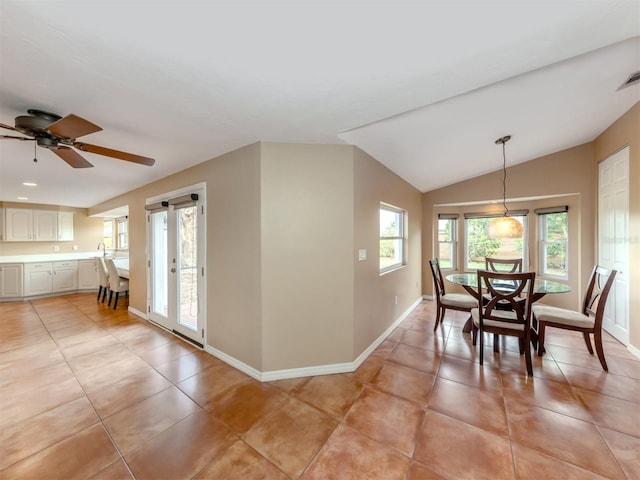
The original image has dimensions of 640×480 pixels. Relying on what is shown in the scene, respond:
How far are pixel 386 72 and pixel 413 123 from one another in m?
0.91

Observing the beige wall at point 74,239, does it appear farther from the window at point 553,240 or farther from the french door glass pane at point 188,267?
the window at point 553,240

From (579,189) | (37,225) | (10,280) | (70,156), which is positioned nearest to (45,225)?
(37,225)

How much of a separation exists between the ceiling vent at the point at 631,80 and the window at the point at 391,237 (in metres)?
2.31

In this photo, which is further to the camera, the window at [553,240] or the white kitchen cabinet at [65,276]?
the white kitchen cabinet at [65,276]

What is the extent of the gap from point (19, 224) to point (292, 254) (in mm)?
7191

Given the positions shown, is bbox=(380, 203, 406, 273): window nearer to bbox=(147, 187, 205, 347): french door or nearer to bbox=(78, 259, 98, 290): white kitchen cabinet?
bbox=(147, 187, 205, 347): french door

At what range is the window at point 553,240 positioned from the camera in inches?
165

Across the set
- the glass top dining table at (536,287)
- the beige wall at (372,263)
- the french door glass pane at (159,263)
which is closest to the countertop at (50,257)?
the french door glass pane at (159,263)

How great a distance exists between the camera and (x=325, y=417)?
1.87m

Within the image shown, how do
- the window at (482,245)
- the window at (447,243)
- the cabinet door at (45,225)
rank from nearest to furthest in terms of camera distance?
1. the window at (482,245)
2. the window at (447,243)
3. the cabinet door at (45,225)

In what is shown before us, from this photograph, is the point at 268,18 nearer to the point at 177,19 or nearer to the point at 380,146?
the point at 177,19

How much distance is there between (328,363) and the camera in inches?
98.3

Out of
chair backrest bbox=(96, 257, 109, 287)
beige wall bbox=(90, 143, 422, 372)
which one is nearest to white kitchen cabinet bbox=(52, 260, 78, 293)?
chair backrest bbox=(96, 257, 109, 287)

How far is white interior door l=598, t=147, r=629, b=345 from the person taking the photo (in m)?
2.92
